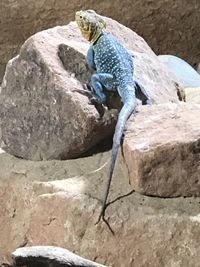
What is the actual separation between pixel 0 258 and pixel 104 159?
42cm

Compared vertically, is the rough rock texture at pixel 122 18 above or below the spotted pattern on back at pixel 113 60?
below

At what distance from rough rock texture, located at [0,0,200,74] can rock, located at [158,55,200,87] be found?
415 mm

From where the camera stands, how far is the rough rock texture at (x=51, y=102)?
2.11 m

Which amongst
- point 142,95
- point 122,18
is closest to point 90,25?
point 142,95

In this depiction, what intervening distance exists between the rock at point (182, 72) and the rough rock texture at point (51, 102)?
0.59m

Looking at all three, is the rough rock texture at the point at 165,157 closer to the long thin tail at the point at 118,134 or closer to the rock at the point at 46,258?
the long thin tail at the point at 118,134

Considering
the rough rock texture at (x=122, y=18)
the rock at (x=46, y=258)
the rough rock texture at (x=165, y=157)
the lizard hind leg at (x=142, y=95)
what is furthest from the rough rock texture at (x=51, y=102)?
the rough rock texture at (x=122, y=18)

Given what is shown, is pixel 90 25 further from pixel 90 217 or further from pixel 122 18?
pixel 122 18

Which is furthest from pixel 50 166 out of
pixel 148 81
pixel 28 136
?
pixel 148 81

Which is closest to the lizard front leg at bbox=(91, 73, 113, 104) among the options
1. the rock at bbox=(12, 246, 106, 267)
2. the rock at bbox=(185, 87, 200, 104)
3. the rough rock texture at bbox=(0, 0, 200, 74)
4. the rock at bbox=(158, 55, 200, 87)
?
the rock at bbox=(185, 87, 200, 104)

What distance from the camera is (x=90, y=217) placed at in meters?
2.01

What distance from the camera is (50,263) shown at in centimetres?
167

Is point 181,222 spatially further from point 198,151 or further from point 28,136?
point 28,136

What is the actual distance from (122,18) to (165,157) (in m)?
1.73
